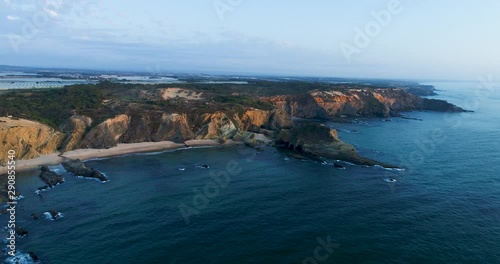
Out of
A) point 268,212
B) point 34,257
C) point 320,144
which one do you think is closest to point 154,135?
point 320,144

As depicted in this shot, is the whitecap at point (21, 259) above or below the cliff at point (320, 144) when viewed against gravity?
below

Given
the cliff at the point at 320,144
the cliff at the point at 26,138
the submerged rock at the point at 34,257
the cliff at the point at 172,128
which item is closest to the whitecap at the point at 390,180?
the cliff at the point at 320,144

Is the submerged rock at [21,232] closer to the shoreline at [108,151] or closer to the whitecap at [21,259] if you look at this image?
the whitecap at [21,259]

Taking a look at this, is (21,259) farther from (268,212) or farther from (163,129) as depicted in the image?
(163,129)

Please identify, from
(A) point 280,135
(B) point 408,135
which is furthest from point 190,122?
(B) point 408,135

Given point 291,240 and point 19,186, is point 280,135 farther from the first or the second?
point 19,186
